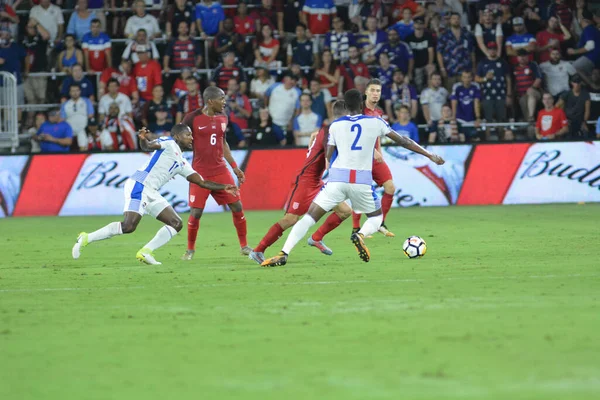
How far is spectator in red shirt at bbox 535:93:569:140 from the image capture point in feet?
76.7

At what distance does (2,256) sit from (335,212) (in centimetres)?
473

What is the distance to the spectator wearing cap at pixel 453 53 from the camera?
24.5m

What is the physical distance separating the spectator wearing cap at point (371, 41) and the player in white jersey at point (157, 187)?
13.0m

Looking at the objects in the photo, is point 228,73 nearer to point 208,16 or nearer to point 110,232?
point 208,16

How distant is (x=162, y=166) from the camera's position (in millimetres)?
12445

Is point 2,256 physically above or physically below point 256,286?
below

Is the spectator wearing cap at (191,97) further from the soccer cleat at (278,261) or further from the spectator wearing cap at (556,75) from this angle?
the soccer cleat at (278,261)

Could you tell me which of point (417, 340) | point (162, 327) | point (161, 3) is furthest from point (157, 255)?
point (161, 3)

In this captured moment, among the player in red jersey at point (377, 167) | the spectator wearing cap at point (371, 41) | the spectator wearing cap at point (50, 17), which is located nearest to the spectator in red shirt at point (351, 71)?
Answer: the spectator wearing cap at point (371, 41)

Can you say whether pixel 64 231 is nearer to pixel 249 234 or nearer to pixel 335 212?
pixel 249 234

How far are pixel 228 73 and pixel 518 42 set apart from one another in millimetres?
7388

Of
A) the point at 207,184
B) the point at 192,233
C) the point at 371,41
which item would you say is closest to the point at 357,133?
the point at 207,184

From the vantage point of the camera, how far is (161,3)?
86.6 ft

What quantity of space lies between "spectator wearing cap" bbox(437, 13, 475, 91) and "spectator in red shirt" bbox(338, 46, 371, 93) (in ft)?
6.61
